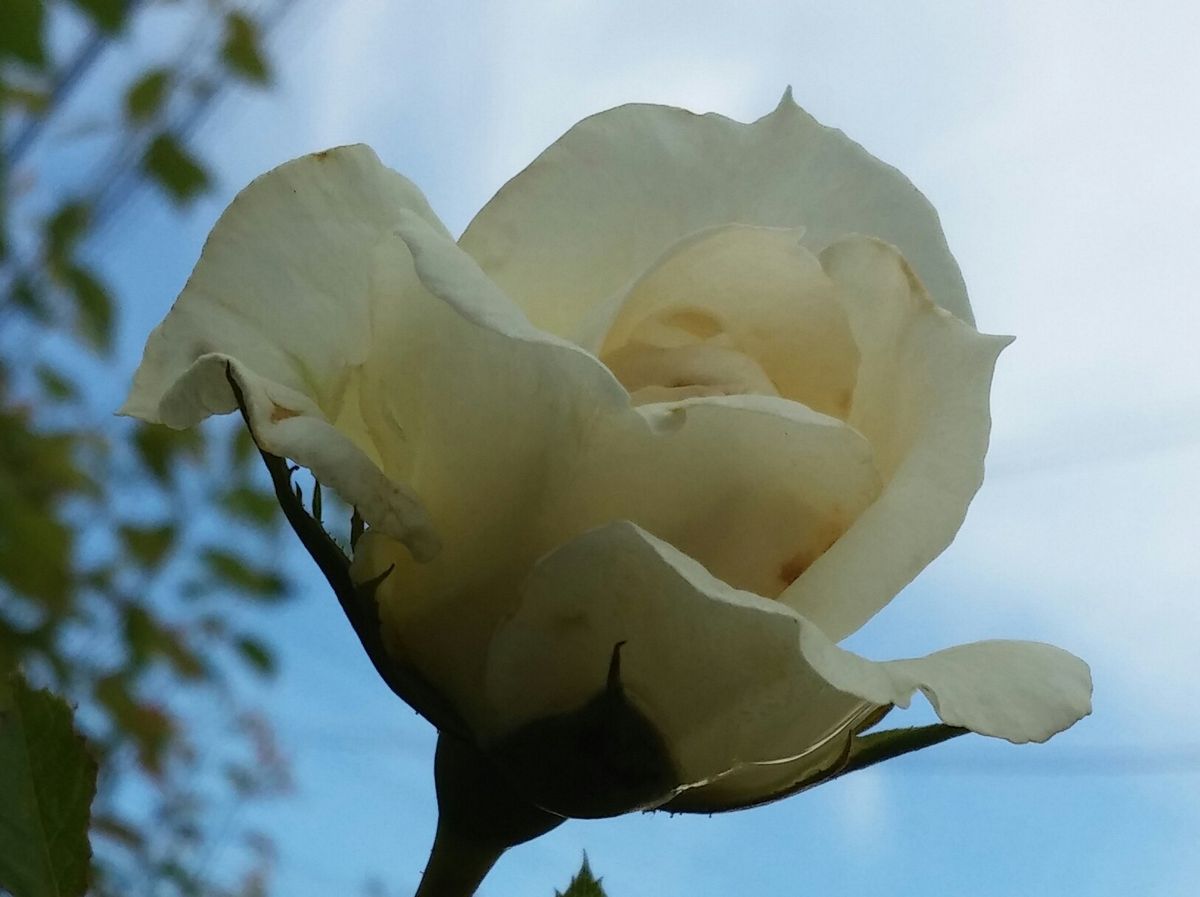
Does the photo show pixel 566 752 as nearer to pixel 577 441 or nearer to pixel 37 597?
pixel 577 441

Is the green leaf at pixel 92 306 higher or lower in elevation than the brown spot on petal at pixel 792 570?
higher

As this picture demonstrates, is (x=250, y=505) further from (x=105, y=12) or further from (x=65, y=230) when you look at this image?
(x=105, y=12)

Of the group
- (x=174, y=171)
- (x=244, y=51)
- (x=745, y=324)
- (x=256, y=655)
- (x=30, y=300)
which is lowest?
(x=745, y=324)

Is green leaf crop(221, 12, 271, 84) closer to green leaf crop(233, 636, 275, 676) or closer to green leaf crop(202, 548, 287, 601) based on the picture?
green leaf crop(202, 548, 287, 601)

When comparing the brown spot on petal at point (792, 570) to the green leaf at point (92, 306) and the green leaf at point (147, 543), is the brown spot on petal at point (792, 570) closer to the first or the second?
the green leaf at point (92, 306)

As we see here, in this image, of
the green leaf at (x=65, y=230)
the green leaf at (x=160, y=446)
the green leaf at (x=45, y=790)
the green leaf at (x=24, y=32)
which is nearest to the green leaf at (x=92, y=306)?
the green leaf at (x=65, y=230)

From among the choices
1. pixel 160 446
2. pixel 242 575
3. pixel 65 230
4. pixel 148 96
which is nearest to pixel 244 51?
pixel 148 96

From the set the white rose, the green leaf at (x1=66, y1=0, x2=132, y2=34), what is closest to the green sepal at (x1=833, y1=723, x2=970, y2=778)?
the white rose
